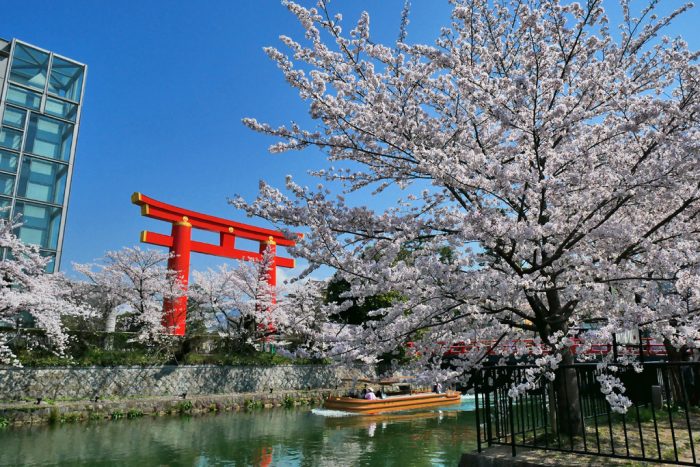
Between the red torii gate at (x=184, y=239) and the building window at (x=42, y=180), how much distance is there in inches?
256

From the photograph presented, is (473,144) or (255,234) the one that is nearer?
(473,144)

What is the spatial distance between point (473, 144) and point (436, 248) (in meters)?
1.68

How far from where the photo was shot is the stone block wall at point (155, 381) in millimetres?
14959

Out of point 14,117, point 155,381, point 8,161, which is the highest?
point 14,117

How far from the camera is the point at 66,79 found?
87.4ft

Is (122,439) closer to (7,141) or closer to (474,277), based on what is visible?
(474,277)

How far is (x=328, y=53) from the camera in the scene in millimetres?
7246

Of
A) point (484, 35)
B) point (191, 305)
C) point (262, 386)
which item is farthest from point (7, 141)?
point (484, 35)

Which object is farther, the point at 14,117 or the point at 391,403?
the point at 14,117

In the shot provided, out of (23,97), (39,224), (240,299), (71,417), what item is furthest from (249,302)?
(23,97)

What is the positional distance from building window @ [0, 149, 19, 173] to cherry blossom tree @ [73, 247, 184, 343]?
5.70 m

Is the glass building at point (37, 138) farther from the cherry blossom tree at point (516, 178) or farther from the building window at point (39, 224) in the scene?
the cherry blossom tree at point (516, 178)

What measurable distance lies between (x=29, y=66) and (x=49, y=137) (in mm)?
3870

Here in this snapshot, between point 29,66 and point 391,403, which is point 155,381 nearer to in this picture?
point 391,403
